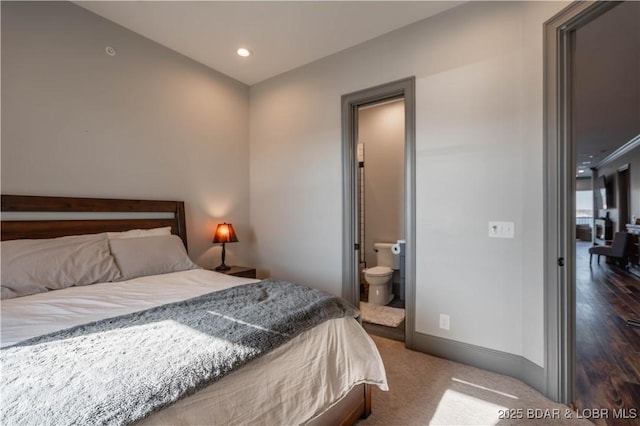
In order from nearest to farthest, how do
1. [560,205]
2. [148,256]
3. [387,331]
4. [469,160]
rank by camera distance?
[560,205]
[469,160]
[148,256]
[387,331]

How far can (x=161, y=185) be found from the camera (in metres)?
2.93

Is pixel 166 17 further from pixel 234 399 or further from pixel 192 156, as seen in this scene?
pixel 234 399

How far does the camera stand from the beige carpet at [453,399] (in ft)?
5.50

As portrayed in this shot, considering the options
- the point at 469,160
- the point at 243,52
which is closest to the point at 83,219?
the point at 243,52

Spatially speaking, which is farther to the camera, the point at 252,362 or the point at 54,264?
the point at 54,264

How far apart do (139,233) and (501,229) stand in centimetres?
297

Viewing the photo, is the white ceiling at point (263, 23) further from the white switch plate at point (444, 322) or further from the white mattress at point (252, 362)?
the white switch plate at point (444, 322)

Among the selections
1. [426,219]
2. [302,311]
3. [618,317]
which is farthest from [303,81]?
[618,317]

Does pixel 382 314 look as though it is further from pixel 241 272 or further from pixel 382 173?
pixel 382 173

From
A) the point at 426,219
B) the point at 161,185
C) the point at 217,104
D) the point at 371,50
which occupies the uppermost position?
the point at 371,50

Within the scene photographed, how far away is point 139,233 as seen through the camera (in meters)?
2.63

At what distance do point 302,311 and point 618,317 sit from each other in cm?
388

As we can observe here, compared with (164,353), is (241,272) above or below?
below

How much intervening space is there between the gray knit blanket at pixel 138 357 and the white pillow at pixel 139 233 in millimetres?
1401
